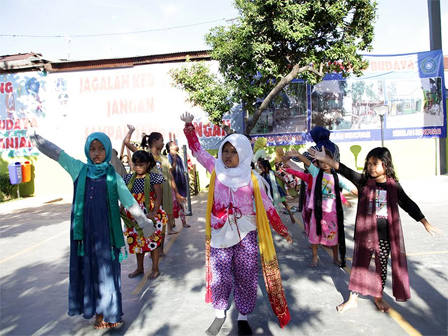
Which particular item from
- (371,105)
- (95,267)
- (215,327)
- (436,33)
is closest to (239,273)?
(215,327)

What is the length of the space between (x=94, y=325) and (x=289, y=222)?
514cm

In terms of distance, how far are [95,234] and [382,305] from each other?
Answer: 281 cm

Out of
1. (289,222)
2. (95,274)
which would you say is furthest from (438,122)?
(95,274)

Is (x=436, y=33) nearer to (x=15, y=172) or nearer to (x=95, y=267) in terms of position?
(x=95, y=267)

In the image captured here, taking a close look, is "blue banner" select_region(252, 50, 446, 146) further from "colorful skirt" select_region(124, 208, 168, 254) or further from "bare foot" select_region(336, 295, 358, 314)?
"bare foot" select_region(336, 295, 358, 314)

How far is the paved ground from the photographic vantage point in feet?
10.8

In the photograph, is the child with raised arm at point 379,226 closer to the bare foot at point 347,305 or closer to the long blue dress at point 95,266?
the bare foot at point 347,305

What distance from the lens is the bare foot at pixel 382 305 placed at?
11.4 feet

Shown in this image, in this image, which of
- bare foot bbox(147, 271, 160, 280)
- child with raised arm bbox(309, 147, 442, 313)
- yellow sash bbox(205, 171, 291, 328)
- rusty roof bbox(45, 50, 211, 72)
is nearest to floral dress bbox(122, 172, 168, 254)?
bare foot bbox(147, 271, 160, 280)

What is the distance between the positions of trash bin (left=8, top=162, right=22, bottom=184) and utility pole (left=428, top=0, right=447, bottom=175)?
597 inches

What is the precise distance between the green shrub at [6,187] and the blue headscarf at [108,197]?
1229cm

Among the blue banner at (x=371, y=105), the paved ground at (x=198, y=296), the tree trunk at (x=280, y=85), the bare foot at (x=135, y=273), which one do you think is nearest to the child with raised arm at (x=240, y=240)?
the paved ground at (x=198, y=296)

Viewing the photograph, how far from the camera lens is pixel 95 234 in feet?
10.5

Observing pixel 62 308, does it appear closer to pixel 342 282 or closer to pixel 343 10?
pixel 342 282
